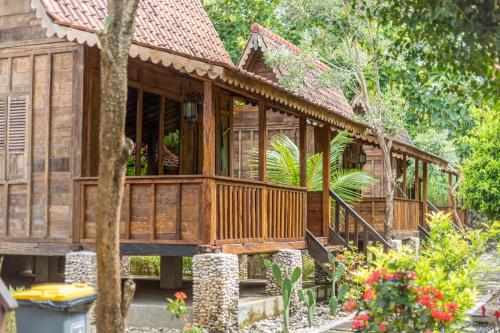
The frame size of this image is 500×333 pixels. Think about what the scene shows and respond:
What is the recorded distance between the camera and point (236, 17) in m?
32.6

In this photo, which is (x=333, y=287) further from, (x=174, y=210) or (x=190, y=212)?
(x=174, y=210)

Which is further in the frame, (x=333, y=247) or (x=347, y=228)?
(x=347, y=228)

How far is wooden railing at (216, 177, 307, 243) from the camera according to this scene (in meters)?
11.8

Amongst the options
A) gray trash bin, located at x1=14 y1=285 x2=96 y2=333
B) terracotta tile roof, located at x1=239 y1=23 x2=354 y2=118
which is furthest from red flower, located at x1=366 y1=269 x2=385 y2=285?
terracotta tile roof, located at x1=239 y1=23 x2=354 y2=118

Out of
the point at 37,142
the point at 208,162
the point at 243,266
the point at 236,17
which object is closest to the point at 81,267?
the point at 37,142

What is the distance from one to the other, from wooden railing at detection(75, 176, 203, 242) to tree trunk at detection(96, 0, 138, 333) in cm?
449

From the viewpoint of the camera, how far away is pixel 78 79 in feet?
40.6

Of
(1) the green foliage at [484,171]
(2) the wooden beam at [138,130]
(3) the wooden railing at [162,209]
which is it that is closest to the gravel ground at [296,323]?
(3) the wooden railing at [162,209]

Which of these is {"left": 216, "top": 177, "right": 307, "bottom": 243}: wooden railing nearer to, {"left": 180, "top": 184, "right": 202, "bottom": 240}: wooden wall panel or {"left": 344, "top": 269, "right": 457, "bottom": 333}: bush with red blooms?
{"left": 180, "top": 184, "right": 202, "bottom": 240}: wooden wall panel

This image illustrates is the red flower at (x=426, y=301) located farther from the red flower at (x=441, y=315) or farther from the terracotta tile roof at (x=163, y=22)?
the terracotta tile roof at (x=163, y=22)

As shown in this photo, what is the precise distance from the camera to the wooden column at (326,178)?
54.2 ft

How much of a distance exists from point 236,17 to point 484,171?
14656 millimetres

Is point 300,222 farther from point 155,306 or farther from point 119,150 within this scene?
point 119,150

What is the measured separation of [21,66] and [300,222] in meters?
5.88
